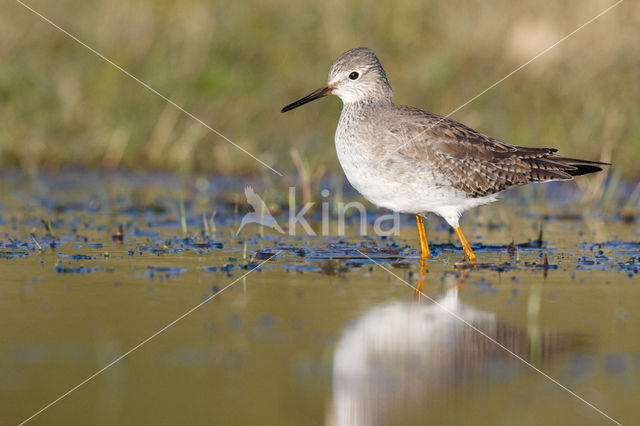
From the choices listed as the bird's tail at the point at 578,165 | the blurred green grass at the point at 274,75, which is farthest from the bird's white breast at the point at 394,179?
the blurred green grass at the point at 274,75

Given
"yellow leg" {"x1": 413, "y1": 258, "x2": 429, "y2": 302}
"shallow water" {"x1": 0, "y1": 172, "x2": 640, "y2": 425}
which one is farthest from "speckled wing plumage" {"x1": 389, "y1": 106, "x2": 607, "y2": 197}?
"yellow leg" {"x1": 413, "y1": 258, "x2": 429, "y2": 302}

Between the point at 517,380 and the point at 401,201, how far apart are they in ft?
11.4

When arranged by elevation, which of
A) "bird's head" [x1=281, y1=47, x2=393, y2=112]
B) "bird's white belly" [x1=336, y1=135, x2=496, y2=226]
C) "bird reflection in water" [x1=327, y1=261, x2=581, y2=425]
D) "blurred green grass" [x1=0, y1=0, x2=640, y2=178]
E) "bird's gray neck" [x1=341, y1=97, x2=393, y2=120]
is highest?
"blurred green grass" [x1=0, y1=0, x2=640, y2=178]

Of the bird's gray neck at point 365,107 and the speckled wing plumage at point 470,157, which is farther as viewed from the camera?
the bird's gray neck at point 365,107

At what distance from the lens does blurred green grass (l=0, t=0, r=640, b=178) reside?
12.4 m

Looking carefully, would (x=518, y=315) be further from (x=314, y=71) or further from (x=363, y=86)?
(x=314, y=71)

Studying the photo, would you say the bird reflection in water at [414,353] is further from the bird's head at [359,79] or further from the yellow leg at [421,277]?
the bird's head at [359,79]

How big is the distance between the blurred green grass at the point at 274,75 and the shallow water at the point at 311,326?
9.86 feet

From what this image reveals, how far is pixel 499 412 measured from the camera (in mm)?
4258

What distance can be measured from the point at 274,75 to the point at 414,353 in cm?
977

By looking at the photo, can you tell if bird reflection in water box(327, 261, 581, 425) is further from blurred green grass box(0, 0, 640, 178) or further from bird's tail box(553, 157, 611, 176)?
blurred green grass box(0, 0, 640, 178)

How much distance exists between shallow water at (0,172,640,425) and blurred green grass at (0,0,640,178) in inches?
118

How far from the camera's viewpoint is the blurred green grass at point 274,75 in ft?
40.8

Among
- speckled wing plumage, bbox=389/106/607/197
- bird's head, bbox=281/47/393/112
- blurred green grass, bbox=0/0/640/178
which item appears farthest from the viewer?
blurred green grass, bbox=0/0/640/178
